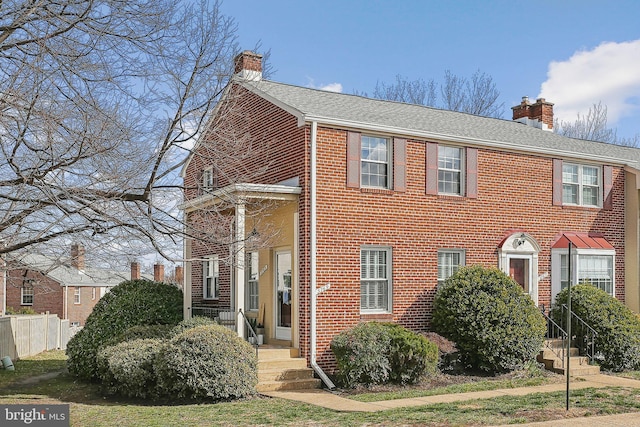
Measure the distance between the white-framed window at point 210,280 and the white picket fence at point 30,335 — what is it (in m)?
6.61

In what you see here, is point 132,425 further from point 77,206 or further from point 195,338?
point 77,206

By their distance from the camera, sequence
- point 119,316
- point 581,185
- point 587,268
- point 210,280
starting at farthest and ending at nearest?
point 210,280, point 581,185, point 587,268, point 119,316

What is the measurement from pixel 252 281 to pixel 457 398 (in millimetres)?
7095

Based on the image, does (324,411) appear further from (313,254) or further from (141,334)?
(141,334)

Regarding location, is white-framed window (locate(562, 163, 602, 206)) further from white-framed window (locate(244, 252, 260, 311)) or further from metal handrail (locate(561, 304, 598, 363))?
white-framed window (locate(244, 252, 260, 311))

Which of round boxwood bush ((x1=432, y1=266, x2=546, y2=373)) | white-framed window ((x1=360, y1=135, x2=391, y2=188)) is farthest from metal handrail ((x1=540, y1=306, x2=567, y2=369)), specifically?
white-framed window ((x1=360, y1=135, x2=391, y2=188))

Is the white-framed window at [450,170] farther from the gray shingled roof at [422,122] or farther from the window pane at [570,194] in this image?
the window pane at [570,194]

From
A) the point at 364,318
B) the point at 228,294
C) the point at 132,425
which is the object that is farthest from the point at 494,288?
the point at 132,425

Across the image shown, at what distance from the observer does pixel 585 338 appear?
754 inches

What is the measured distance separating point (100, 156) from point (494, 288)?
35.1ft

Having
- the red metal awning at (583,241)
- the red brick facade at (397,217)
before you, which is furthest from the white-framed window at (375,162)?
the red metal awning at (583,241)

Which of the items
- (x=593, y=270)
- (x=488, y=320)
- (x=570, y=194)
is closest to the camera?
(x=488, y=320)

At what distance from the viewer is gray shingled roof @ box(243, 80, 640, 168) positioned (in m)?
18.0

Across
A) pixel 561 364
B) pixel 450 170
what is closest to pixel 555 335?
pixel 561 364
